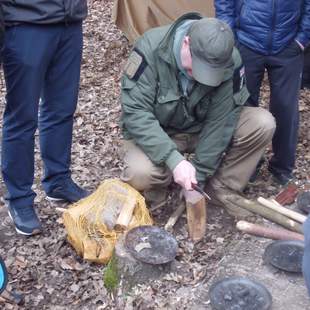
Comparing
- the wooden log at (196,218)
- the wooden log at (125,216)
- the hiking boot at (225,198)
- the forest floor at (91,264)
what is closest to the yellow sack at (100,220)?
the wooden log at (125,216)

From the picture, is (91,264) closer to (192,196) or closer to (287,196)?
(192,196)

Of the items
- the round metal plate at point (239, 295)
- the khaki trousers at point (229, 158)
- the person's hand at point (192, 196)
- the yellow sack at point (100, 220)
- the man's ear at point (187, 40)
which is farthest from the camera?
the khaki trousers at point (229, 158)

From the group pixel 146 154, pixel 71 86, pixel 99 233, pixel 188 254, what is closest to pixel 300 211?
pixel 188 254

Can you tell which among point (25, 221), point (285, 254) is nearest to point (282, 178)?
point (285, 254)

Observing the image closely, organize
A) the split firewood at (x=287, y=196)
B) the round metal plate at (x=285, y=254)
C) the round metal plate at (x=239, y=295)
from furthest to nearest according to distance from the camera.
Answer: the split firewood at (x=287, y=196) → the round metal plate at (x=285, y=254) → the round metal plate at (x=239, y=295)

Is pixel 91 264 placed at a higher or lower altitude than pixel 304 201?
lower

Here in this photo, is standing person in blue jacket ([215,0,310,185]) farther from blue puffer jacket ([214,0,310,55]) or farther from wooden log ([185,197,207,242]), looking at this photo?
wooden log ([185,197,207,242])

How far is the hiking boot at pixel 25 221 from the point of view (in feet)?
13.3

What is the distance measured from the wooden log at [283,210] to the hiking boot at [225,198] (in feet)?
0.39

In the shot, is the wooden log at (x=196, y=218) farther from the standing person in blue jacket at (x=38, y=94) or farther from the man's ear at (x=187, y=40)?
the man's ear at (x=187, y=40)

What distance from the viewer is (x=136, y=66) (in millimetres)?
3826

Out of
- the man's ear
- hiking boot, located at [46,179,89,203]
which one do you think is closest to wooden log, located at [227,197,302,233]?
hiking boot, located at [46,179,89,203]

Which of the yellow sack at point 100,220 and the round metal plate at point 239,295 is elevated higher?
the round metal plate at point 239,295

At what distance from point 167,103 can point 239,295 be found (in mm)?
1282
